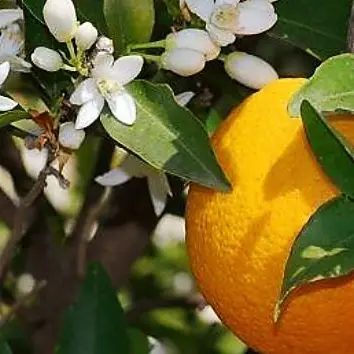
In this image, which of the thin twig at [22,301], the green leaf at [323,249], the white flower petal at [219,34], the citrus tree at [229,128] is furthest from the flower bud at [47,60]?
the thin twig at [22,301]

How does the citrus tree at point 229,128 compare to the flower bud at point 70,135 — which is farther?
the flower bud at point 70,135

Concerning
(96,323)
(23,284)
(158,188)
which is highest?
(158,188)

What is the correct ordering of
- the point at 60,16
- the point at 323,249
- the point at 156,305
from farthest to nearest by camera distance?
the point at 156,305
the point at 60,16
the point at 323,249

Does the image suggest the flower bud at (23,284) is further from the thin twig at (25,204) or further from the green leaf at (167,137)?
the green leaf at (167,137)

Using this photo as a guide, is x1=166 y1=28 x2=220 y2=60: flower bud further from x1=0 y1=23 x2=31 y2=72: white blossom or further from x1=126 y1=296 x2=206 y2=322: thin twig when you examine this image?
x1=126 y1=296 x2=206 y2=322: thin twig

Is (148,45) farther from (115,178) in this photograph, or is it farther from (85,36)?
(115,178)

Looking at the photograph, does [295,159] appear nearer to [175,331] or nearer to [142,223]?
[142,223]

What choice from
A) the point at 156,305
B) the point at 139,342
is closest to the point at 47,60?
the point at 139,342

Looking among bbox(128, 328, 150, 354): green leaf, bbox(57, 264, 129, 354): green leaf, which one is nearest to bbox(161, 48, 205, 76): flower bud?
bbox(57, 264, 129, 354): green leaf
